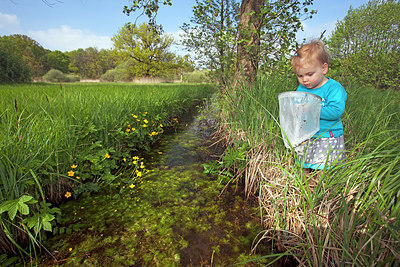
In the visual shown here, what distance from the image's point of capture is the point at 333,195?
1242mm

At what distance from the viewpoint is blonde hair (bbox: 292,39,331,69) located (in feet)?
4.51

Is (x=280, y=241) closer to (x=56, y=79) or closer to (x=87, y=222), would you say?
(x=87, y=222)

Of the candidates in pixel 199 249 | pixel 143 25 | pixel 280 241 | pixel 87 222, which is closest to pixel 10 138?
pixel 87 222

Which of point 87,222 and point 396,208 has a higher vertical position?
point 396,208

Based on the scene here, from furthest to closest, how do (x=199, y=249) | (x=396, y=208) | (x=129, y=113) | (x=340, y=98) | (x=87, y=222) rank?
(x=129, y=113), (x=87, y=222), (x=199, y=249), (x=340, y=98), (x=396, y=208)

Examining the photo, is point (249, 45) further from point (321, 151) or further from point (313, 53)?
point (321, 151)

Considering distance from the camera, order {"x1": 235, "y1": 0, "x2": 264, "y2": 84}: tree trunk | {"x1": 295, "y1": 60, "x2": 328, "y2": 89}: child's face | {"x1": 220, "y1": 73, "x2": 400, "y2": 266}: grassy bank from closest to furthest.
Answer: {"x1": 220, "y1": 73, "x2": 400, "y2": 266}: grassy bank
{"x1": 295, "y1": 60, "x2": 328, "y2": 89}: child's face
{"x1": 235, "y1": 0, "x2": 264, "y2": 84}: tree trunk

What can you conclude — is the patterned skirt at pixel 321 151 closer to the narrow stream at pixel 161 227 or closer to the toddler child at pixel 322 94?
the toddler child at pixel 322 94

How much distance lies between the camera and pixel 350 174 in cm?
121

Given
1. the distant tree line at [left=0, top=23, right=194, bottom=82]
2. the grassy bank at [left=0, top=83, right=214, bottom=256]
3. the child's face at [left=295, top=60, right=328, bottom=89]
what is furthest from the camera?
the distant tree line at [left=0, top=23, right=194, bottom=82]

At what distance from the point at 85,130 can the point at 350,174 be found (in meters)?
2.78

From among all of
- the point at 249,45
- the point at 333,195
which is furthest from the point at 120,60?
the point at 333,195

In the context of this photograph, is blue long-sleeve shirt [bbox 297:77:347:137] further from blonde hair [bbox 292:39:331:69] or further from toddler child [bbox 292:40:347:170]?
blonde hair [bbox 292:39:331:69]

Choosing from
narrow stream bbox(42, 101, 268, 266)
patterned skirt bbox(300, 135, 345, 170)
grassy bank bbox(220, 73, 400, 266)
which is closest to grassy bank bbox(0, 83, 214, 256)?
narrow stream bbox(42, 101, 268, 266)
